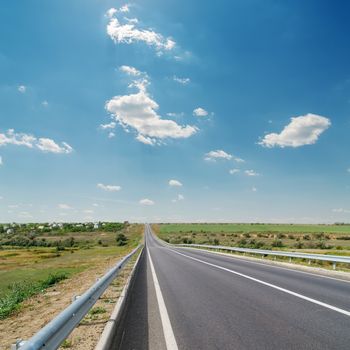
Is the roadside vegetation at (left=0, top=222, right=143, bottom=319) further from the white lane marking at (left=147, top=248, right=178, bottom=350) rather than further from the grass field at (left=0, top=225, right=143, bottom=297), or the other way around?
the white lane marking at (left=147, top=248, right=178, bottom=350)

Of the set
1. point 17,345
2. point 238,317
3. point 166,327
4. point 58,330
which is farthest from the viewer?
point 238,317

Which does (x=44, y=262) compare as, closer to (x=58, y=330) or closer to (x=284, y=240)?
(x=58, y=330)

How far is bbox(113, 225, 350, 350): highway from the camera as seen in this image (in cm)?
527

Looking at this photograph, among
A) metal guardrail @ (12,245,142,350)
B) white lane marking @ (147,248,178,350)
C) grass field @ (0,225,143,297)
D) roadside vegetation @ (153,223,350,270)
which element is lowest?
grass field @ (0,225,143,297)

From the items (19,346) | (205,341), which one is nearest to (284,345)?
(205,341)

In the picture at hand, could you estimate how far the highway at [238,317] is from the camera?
5.27 meters

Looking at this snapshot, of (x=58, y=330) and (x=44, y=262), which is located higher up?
(x=58, y=330)

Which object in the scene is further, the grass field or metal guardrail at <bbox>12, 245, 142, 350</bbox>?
the grass field

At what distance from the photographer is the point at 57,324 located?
3967mm

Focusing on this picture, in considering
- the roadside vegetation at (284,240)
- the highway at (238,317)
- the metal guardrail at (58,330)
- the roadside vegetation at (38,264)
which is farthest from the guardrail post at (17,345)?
the roadside vegetation at (284,240)

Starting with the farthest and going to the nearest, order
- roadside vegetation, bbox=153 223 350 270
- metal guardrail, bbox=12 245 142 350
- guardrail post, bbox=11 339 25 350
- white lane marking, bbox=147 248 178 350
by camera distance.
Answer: roadside vegetation, bbox=153 223 350 270
white lane marking, bbox=147 248 178 350
metal guardrail, bbox=12 245 142 350
guardrail post, bbox=11 339 25 350

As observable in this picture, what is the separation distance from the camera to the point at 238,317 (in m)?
6.83

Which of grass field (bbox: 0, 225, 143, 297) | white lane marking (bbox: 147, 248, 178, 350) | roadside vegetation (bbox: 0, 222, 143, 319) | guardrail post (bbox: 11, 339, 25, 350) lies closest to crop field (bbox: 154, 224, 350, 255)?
roadside vegetation (bbox: 0, 222, 143, 319)

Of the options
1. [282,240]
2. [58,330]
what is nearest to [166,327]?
[58,330]
